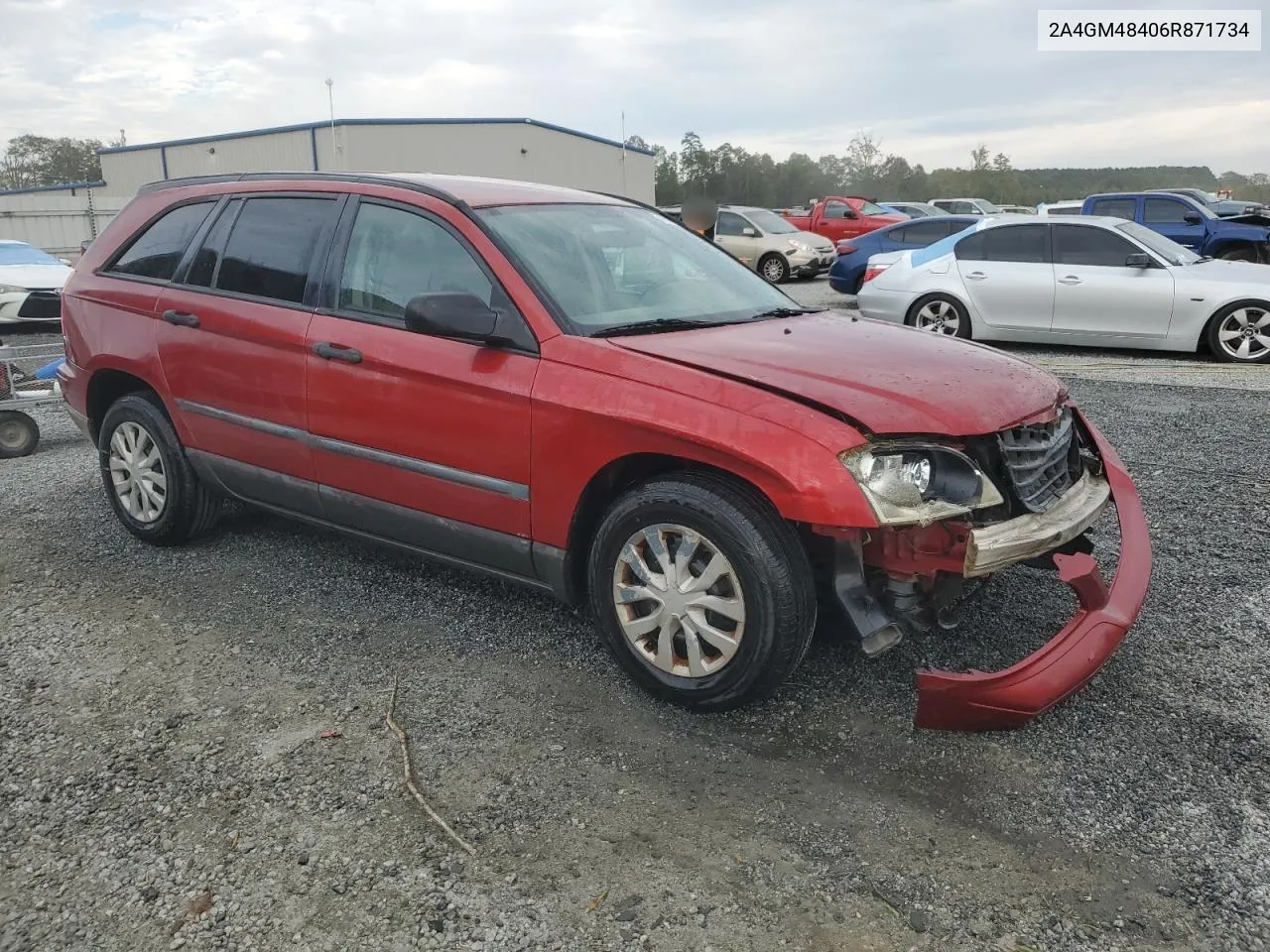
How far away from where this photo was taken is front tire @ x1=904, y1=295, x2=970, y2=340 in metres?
10.6

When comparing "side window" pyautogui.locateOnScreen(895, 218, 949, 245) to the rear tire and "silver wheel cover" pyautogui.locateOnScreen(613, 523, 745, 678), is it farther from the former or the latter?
"silver wheel cover" pyautogui.locateOnScreen(613, 523, 745, 678)

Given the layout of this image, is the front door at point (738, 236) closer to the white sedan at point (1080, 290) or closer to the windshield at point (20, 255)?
the white sedan at point (1080, 290)

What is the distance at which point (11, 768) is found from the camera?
297 centimetres

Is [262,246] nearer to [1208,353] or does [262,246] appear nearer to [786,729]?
[786,729]

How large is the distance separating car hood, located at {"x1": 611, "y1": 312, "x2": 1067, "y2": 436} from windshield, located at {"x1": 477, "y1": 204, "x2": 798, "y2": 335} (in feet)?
0.68

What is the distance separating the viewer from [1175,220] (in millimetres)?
15578

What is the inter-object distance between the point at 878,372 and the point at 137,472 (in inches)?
143

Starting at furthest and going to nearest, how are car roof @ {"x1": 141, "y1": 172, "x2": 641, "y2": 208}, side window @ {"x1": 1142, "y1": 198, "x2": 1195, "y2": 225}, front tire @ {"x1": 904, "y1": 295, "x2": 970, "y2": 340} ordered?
1. side window @ {"x1": 1142, "y1": 198, "x2": 1195, "y2": 225}
2. front tire @ {"x1": 904, "y1": 295, "x2": 970, "y2": 340}
3. car roof @ {"x1": 141, "y1": 172, "x2": 641, "y2": 208}

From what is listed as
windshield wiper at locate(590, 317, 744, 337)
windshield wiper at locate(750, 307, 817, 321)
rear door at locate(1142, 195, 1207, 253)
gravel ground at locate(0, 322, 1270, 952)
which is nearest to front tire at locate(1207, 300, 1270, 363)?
gravel ground at locate(0, 322, 1270, 952)

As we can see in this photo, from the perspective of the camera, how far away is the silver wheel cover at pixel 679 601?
306cm

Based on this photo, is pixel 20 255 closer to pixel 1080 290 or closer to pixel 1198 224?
pixel 1080 290

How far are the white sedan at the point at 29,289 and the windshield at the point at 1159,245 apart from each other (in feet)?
38.6

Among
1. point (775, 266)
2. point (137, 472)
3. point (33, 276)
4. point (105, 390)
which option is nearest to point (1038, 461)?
point (137, 472)

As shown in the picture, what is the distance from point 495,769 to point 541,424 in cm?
114
